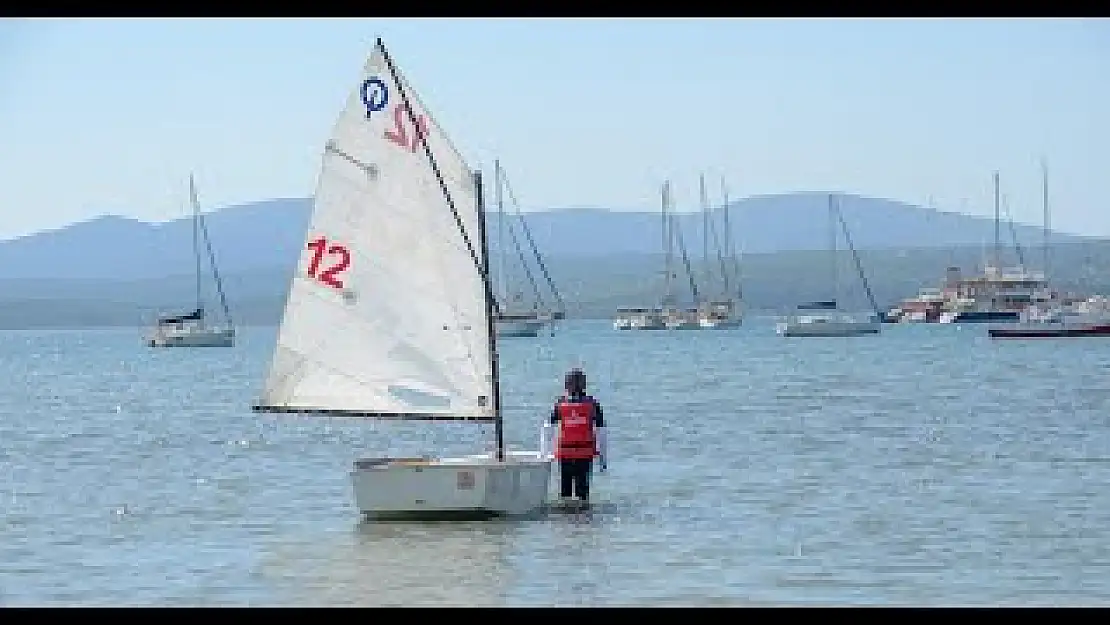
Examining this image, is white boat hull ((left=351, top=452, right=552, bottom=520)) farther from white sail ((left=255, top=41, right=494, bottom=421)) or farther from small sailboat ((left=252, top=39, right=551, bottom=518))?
white sail ((left=255, top=41, right=494, bottom=421))

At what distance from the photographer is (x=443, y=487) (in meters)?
26.9

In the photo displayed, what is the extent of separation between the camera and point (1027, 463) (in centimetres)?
3825

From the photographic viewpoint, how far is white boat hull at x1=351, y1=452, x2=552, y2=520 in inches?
1056

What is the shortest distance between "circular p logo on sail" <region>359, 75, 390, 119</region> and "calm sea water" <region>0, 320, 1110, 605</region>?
5.22 meters

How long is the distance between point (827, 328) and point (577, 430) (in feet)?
442

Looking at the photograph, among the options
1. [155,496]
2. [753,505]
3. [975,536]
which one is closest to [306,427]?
[155,496]

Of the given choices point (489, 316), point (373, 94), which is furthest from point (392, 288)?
point (373, 94)

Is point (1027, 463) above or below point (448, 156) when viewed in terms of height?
below

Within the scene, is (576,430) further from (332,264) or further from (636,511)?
(332,264)

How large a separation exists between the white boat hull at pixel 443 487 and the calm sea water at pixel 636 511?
0.35m

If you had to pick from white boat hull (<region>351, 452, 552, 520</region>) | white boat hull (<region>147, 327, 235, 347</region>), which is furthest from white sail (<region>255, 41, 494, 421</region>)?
white boat hull (<region>147, 327, 235, 347</region>)

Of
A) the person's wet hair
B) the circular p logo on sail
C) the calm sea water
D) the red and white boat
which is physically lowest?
the calm sea water
